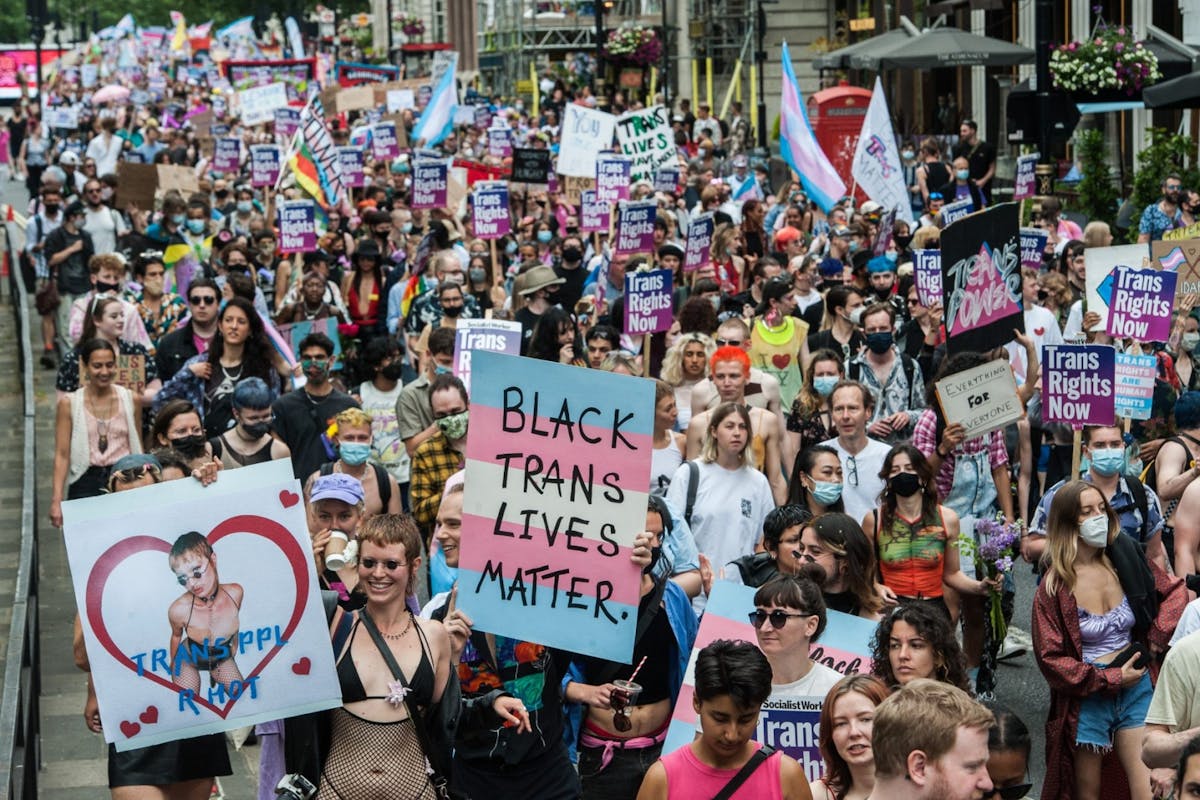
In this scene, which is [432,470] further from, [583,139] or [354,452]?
[583,139]

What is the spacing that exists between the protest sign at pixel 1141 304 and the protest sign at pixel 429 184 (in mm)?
9735

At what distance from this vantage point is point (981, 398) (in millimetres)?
10227

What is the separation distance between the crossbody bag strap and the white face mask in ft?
8.57

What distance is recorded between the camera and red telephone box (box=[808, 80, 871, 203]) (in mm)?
26844

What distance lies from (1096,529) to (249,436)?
13.6 ft

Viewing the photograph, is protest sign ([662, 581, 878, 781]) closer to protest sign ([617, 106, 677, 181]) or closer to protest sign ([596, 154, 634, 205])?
protest sign ([596, 154, 634, 205])

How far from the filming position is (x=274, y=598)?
6.54m

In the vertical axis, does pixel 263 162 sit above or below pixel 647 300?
above

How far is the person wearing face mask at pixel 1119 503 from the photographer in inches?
351

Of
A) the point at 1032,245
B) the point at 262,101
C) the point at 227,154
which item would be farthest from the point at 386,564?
the point at 262,101

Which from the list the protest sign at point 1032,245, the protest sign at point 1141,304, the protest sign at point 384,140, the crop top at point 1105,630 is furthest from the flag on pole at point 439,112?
the crop top at point 1105,630

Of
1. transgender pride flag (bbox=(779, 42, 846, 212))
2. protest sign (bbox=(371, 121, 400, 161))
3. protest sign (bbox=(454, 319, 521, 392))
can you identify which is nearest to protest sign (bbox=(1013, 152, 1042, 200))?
transgender pride flag (bbox=(779, 42, 846, 212))

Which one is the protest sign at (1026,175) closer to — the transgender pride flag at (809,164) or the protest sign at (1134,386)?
the transgender pride flag at (809,164)

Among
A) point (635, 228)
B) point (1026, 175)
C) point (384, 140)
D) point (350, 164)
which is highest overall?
point (384, 140)
